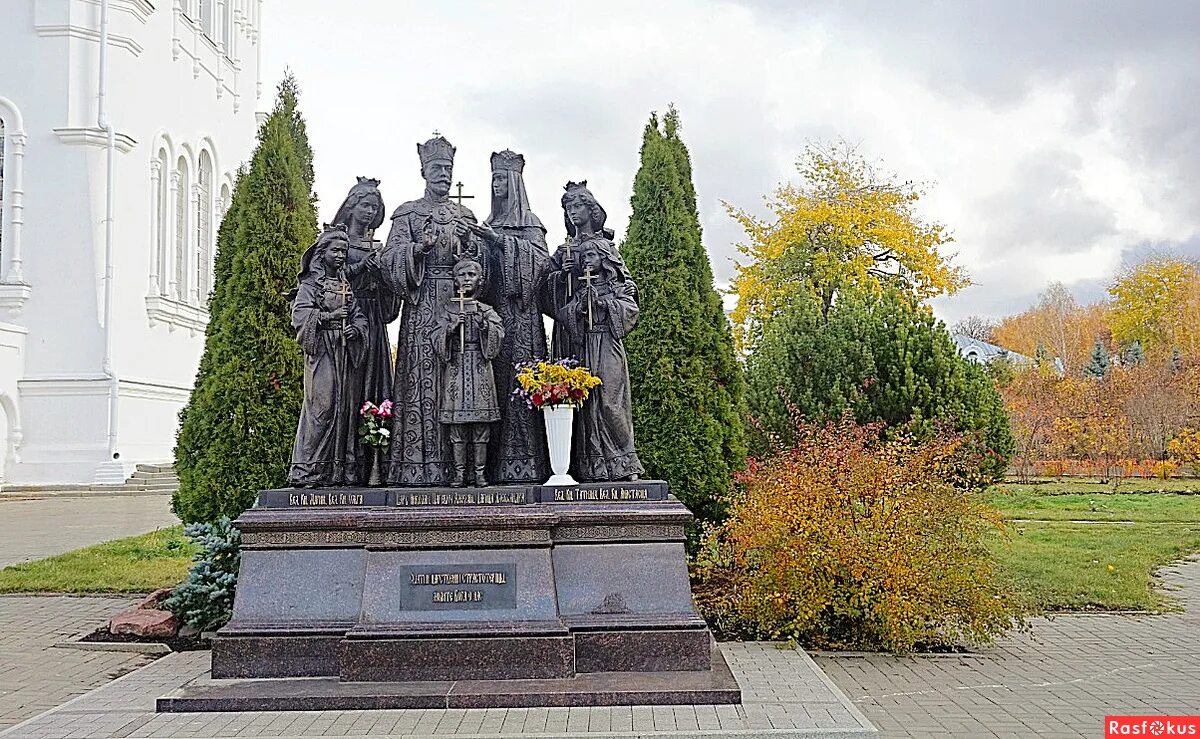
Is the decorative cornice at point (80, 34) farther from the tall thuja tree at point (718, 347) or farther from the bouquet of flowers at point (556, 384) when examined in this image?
the bouquet of flowers at point (556, 384)

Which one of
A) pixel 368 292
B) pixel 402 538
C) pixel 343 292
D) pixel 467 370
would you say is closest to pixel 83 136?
pixel 368 292

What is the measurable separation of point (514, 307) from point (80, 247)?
21.5m

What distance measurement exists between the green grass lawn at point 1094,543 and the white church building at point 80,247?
19.6m

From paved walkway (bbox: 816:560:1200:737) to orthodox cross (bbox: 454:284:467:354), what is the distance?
11.4ft

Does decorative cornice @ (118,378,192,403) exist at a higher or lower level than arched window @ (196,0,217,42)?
lower

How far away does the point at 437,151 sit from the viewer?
825cm

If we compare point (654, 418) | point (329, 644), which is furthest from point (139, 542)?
point (329, 644)

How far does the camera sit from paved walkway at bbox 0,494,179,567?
1602cm

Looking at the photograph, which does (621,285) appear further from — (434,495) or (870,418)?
(870,418)

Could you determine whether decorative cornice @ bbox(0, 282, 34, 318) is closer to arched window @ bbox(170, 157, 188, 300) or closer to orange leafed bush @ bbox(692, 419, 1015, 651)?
arched window @ bbox(170, 157, 188, 300)

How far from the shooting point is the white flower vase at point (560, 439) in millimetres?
7801

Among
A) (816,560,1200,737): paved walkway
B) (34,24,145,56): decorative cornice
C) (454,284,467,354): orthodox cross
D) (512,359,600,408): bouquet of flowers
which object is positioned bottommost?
(816,560,1200,737): paved walkway

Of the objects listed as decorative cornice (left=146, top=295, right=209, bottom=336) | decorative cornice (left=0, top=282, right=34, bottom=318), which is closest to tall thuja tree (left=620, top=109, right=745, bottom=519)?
Answer: decorative cornice (left=146, top=295, right=209, bottom=336)

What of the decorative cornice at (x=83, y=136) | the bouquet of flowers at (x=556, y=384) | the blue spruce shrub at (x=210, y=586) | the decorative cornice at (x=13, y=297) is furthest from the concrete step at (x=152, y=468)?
the bouquet of flowers at (x=556, y=384)
